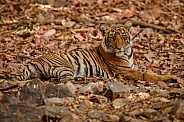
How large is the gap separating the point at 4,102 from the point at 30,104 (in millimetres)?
435

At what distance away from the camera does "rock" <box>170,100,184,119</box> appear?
211 inches

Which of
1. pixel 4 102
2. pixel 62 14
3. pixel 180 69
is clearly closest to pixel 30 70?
pixel 4 102

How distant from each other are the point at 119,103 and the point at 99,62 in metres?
2.68

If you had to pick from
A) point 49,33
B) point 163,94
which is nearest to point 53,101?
point 163,94

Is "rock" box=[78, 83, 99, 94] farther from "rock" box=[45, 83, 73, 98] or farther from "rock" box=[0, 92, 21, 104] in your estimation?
"rock" box=[0, 92, 21, 104]

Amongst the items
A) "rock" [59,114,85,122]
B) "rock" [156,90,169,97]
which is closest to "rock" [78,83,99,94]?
"rock" [156,90,169,97]

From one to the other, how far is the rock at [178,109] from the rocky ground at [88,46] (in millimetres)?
11

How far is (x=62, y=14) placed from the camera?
1291 cm

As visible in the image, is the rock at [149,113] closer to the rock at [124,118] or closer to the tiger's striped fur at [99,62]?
the rock at [124,118]

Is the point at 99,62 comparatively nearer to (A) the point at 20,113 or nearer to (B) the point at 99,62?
(B) the point at 99,62

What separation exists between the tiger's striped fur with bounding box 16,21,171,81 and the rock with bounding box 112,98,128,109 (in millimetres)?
1949

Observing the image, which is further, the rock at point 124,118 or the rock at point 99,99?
A: the rock at point 99,99

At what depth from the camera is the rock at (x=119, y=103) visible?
19.4 feet

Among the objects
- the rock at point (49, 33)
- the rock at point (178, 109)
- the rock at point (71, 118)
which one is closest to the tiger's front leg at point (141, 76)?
the rock at point (178, 109)
